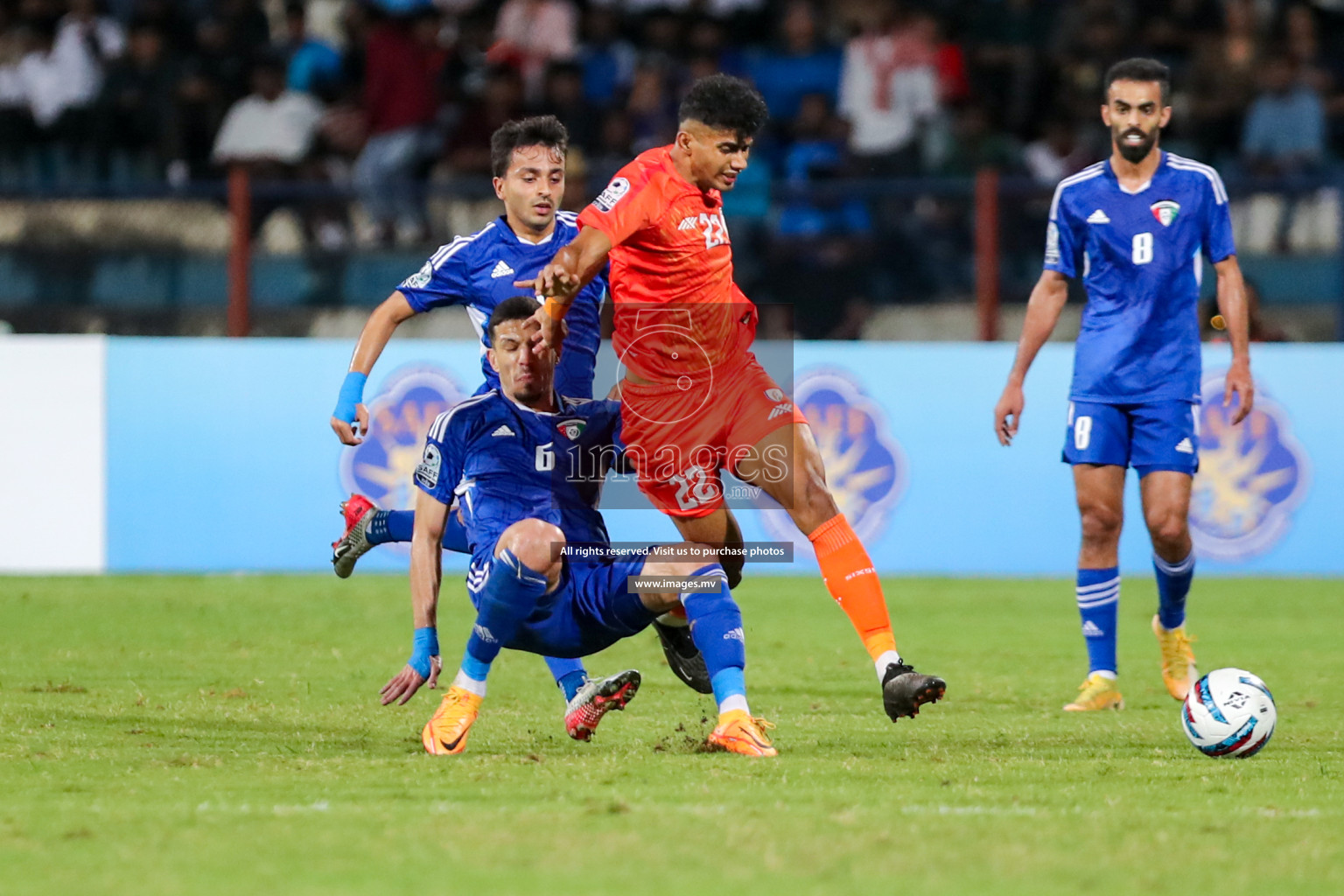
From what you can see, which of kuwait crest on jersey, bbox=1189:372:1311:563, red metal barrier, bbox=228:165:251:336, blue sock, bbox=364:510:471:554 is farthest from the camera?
red metal barrier, bbox=228:165:251:336

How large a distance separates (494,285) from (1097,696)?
2.85 m

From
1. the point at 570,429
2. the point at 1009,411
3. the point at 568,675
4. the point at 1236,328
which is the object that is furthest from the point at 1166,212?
the point at 568,675

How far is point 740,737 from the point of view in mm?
5738

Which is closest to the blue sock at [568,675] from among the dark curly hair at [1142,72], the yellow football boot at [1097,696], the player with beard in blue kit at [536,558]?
the player with beard in blue kit at [536,558]

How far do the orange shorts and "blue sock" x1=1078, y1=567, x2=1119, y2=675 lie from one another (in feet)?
6.08

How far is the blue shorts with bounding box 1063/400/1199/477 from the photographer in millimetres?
7277

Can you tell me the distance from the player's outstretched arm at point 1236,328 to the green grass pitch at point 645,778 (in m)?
1.24

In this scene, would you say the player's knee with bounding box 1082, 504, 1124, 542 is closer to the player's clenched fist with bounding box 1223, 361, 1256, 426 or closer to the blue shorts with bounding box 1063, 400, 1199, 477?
the blue shorts with bounding box 1063, 400, 1199, 477

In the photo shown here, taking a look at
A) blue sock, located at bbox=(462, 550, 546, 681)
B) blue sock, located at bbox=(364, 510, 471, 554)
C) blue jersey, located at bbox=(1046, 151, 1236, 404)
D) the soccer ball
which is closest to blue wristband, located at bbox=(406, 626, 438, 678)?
blue sock, located at bbox=(462, 550, 546, 681)

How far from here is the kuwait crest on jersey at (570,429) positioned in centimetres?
630

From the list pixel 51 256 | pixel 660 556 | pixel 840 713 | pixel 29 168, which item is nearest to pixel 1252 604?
pixel 840 713

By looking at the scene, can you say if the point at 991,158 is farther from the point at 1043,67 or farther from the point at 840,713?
the point at 840,713

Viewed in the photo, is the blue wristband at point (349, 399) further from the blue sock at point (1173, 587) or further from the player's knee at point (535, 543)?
the blue sock at point (1173, 587)

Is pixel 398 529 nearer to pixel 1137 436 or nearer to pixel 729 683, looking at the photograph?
pixel 729 683
